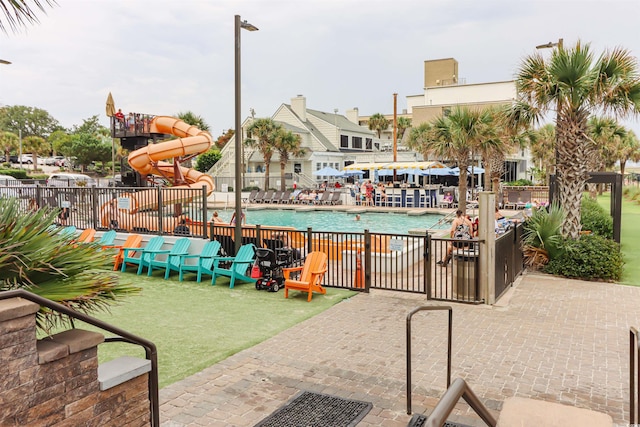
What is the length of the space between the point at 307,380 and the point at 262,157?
144ft

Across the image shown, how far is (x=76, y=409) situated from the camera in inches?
133

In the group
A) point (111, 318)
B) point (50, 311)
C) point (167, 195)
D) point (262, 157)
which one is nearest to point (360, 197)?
point (262, 157)

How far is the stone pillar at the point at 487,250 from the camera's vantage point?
905cm

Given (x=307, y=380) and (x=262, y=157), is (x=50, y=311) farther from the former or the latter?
(x=262, y=157)

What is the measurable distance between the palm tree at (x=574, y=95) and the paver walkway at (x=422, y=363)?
13.0ft

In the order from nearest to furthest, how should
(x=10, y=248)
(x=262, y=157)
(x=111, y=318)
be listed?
(x=10, y=248) < (x=111, y=318) < (x=262, y=157)

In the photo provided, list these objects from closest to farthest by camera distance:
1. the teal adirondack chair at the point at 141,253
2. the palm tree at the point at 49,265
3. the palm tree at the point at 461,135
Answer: the palm tree at the point at 49,265 → the teal adirondack chair at the point at 141,253 → the palm tree at the point at 461,135

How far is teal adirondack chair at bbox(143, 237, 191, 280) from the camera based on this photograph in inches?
446

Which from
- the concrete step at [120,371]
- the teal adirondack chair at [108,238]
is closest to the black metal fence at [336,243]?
the teal adirondack chair at [108,238]

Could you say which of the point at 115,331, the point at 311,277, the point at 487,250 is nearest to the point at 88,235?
the point at 311,277

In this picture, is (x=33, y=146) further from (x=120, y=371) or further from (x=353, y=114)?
(x=120, y=371)

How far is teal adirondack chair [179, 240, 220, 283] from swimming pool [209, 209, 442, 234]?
491 inches

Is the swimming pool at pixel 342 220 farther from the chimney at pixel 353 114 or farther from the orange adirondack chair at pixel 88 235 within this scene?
the chimney at pixel 353 114

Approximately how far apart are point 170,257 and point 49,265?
332 inches
